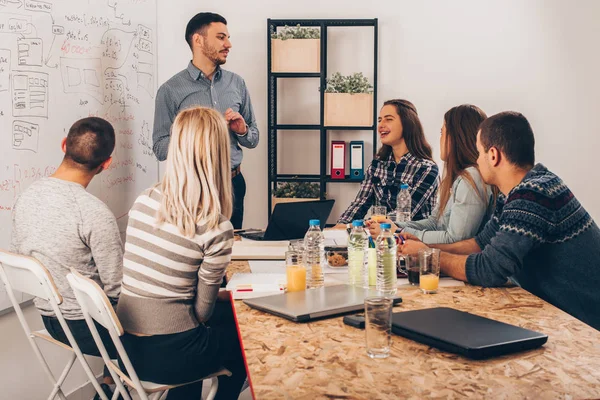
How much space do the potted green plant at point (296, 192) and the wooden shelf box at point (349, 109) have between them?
1.55ft

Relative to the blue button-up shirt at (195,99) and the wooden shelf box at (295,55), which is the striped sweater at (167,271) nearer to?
the blue button-up shirt at (195,99)

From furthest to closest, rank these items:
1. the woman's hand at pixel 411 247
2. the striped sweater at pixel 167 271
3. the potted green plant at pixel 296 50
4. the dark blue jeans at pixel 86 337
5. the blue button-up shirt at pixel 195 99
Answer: the potted green plant at pixel 296 50
the blue button-up shirt at pixel 195 99
the dark blue jeans at pixel 86 337
the woman's hand at pixel 411 247
the striped sweater at pixel 167 271

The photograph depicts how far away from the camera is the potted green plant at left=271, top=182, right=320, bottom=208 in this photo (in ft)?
14.8

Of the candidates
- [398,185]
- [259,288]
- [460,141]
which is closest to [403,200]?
[398,185]

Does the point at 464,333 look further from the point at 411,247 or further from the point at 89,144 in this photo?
the point at 89,144

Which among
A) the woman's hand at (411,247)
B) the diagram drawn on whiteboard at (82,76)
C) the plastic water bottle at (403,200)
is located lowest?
the woman's hand at (411,247)

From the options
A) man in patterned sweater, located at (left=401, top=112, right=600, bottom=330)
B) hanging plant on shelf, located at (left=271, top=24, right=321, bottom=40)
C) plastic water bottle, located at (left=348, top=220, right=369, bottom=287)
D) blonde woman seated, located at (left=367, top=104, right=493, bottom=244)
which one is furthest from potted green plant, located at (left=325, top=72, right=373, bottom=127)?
plastic water bottle, located at (left=348, top=220, right=369, bottom=287)

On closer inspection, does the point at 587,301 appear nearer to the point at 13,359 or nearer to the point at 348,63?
the point at 13,359

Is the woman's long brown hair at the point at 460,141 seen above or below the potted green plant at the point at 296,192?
above

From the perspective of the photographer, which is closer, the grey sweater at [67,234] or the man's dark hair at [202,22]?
the grey sweater at [67,234]

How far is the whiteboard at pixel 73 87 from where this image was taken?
2578 mm

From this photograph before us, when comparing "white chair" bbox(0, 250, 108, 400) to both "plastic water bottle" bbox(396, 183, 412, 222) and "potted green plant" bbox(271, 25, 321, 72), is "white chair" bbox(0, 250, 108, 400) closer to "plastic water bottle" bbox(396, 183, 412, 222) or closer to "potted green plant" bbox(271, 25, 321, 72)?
"plastic water bottle" bbox(396, 183, 412, 222)

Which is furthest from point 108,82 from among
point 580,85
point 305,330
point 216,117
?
point 580,85

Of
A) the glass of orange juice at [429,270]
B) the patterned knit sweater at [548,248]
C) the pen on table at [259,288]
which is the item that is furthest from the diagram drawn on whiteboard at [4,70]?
the patterned knit sweater at [548,248]
